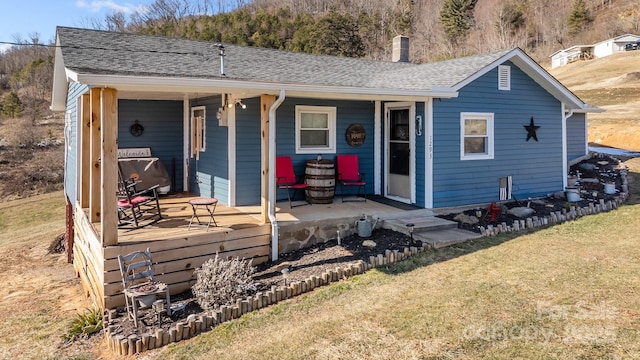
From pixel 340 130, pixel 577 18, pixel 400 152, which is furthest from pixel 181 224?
pixel 577 18

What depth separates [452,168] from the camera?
26.7 ft

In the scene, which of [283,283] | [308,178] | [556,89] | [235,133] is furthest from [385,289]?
[556,89]

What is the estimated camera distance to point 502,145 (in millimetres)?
8781

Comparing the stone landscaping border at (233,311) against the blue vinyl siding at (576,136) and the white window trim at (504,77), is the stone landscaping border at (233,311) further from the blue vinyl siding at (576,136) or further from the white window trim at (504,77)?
the blue vinyl siding at (576,136)

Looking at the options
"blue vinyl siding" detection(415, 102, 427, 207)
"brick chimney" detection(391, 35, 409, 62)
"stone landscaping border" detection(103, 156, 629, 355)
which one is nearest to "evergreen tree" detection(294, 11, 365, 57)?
"brick chimney" detection(391, 35, 409, 62)

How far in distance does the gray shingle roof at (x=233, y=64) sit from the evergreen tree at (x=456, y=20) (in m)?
44.1

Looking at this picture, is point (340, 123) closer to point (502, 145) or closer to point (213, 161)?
point (213, 161)

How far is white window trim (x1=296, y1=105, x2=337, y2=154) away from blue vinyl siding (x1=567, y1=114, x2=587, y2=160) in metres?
9.45

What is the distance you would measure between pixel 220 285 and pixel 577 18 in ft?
213

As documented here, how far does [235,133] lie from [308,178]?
1.62 m

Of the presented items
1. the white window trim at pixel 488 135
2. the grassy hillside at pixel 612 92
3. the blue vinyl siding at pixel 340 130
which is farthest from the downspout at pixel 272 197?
the grassy hillside at pixel 612 92

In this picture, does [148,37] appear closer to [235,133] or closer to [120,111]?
[120,111]

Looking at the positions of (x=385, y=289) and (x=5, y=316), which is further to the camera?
(x=5, y=316)

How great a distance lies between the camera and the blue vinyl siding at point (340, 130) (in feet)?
26.7
